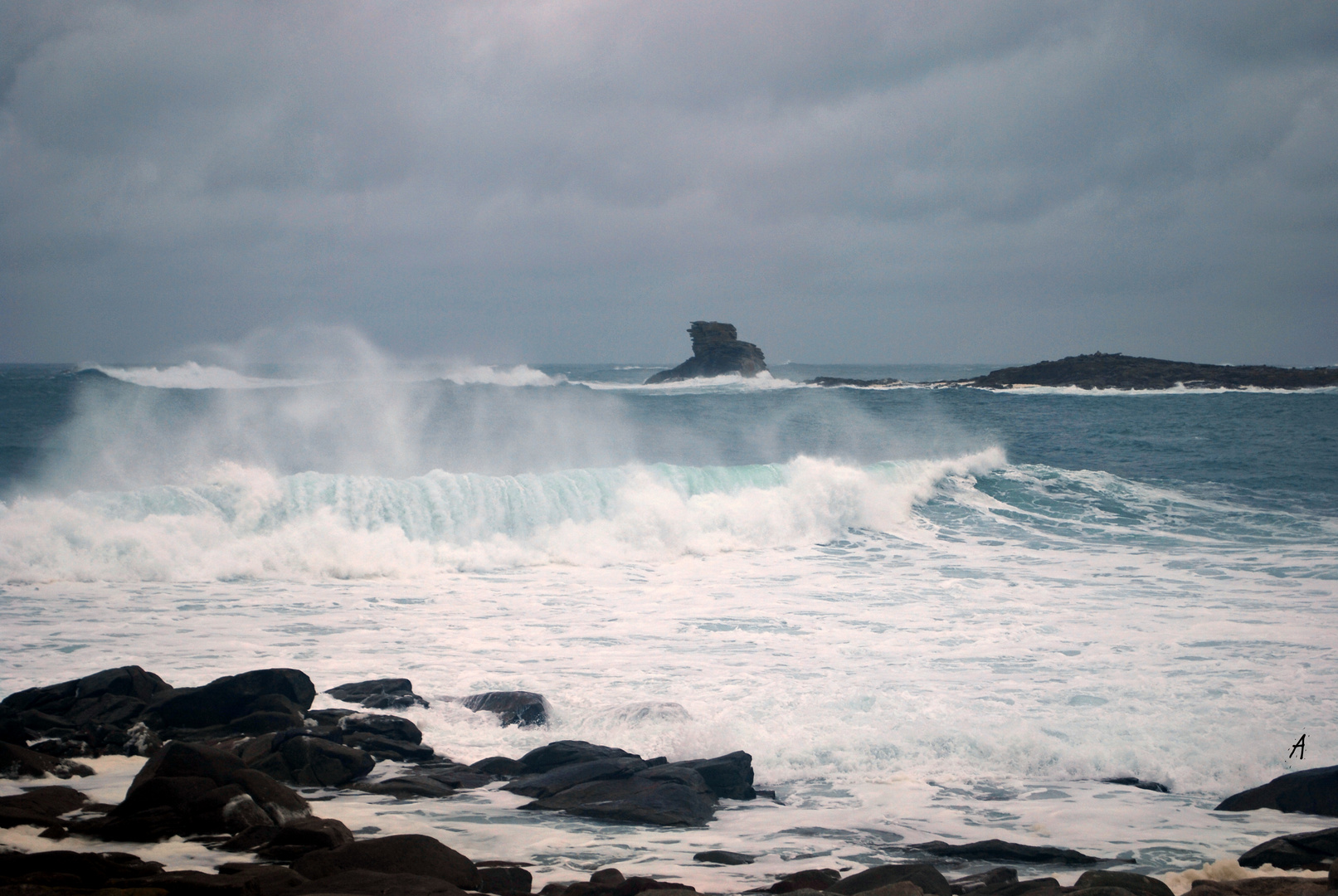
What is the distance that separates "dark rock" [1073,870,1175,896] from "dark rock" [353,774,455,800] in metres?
3.85

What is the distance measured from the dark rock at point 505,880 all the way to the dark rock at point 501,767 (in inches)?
77.0

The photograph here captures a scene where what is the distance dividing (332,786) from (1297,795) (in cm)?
633

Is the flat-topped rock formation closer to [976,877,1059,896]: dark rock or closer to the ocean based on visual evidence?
the ocean

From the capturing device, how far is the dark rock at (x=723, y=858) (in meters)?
5.06

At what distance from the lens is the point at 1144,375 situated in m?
67.0

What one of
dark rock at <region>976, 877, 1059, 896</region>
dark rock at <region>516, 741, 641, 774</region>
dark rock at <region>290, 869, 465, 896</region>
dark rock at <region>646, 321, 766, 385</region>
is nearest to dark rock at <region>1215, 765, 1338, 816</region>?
dark rock at <region>976, 877, 1059, 896</region>

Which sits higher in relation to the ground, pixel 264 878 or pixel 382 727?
pixel 264 878

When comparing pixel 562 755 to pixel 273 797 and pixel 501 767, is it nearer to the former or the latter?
pixel 501 767

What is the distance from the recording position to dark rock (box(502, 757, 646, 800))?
245 inches

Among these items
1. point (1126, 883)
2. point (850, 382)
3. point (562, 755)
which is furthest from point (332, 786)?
point (850, 382)

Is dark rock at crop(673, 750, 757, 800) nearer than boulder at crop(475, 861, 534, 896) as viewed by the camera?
No

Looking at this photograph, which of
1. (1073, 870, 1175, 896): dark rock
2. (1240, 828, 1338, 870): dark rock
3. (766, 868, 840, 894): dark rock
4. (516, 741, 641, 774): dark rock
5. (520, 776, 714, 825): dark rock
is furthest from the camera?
(516, 741, 641, 774): dark rock

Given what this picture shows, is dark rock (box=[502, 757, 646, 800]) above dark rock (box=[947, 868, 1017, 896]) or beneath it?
beneath

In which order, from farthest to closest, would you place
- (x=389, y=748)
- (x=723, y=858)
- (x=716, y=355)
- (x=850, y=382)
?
(x=716, y=355) → (x=850, y=382) → (x=389, y=748) → (x=723, y=858)
